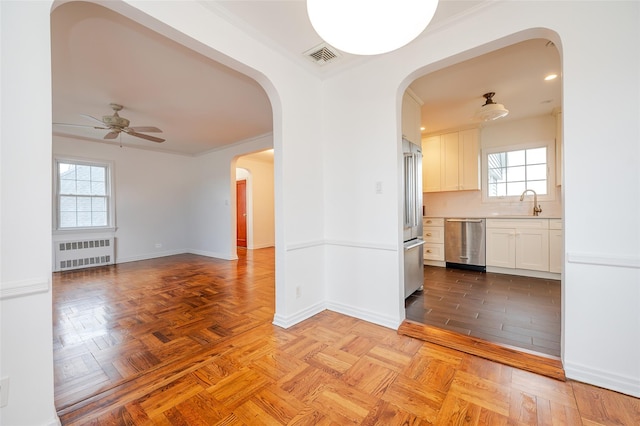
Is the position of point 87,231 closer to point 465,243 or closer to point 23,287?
point 23,287

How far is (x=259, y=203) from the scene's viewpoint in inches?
304

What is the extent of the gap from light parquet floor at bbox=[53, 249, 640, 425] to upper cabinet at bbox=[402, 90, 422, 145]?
2.18 meters

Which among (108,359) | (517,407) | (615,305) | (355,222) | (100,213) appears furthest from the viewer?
(100,213)

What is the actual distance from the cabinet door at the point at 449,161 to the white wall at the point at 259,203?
4785 mm

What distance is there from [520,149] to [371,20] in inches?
178

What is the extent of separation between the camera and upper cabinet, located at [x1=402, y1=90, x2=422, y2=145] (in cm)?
304

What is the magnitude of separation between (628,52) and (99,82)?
15.1 ft

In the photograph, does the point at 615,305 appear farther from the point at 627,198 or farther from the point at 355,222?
the point at 355,222

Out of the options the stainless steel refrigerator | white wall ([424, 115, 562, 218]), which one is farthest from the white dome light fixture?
white wall ([424, 115, 562, 218])

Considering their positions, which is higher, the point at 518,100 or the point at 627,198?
the point at 518,100

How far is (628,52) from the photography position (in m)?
1.52

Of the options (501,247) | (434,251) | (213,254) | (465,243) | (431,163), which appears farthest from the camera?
(213,254)

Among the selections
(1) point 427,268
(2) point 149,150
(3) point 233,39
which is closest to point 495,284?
(1) point 427,268

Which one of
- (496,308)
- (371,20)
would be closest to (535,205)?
(496,308)
